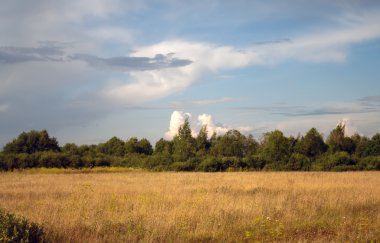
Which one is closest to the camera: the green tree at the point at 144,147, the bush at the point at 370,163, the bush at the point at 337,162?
the bush at the point at 370,163

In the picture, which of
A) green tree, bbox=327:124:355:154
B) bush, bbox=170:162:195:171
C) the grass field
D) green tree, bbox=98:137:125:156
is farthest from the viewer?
green tree, bbox=98:137:125:156

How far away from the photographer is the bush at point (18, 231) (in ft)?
28.5

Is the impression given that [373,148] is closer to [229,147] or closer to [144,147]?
[229,147]

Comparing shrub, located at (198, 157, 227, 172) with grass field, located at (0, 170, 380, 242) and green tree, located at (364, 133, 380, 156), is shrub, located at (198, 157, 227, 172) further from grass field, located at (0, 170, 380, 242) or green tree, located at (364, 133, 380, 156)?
grass field, located at (0, 170, 380, 242)

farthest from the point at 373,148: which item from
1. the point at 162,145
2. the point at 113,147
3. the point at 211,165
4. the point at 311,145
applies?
the point at 113,147

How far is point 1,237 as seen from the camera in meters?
8.59

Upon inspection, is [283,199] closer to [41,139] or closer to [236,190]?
[236,190]

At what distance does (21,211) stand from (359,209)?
471 inches

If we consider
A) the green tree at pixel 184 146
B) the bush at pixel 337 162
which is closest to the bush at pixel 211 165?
the green tree at pixel 184 146

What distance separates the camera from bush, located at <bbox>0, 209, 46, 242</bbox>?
341 inches

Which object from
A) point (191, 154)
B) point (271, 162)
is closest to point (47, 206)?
point (271, 162)

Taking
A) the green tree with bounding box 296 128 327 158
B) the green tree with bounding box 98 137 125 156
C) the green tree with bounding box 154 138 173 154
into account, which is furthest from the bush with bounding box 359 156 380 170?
the green tree with bounding box 98 137 125 156

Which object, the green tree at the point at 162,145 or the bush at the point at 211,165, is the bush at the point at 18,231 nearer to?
the bush at the point at 211,165

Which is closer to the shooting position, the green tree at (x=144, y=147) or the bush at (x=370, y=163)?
the bush at (x=370, y=163)
